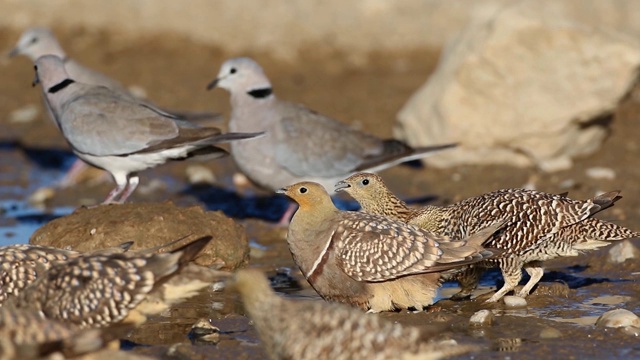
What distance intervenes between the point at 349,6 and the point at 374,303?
9.03 metres

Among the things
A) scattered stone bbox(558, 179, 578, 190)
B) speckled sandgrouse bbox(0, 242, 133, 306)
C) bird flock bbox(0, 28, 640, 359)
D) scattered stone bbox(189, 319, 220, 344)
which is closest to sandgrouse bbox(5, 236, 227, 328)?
bird flock bbox(0, 28, 640, 359)

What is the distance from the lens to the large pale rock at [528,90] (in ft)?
38.3

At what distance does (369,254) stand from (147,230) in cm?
192

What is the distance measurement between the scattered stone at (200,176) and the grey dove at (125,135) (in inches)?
82.5

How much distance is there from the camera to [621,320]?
6.86 m

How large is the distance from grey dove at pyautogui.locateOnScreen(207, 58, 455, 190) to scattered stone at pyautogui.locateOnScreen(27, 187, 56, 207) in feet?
7.02

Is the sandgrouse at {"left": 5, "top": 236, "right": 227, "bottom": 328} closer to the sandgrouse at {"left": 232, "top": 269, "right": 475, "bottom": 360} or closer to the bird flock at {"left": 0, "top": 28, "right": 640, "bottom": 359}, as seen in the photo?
the bird flock at {"left": 0, "top": 28, "right": 640, "bottom": 359}

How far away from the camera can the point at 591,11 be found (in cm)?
1486

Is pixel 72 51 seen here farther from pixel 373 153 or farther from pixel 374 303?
pixel 374 303

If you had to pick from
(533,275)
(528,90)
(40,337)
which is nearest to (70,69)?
(528,90)

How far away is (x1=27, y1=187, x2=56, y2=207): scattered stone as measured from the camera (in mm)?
11547

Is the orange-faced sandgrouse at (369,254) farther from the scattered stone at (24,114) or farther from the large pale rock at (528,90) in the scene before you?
the scattered stone at (24,114)

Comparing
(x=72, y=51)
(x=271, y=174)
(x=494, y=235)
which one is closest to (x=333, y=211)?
(x=494, y=235)

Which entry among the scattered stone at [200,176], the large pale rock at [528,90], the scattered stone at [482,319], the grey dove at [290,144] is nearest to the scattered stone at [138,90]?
the scattered stone at [200,176]
